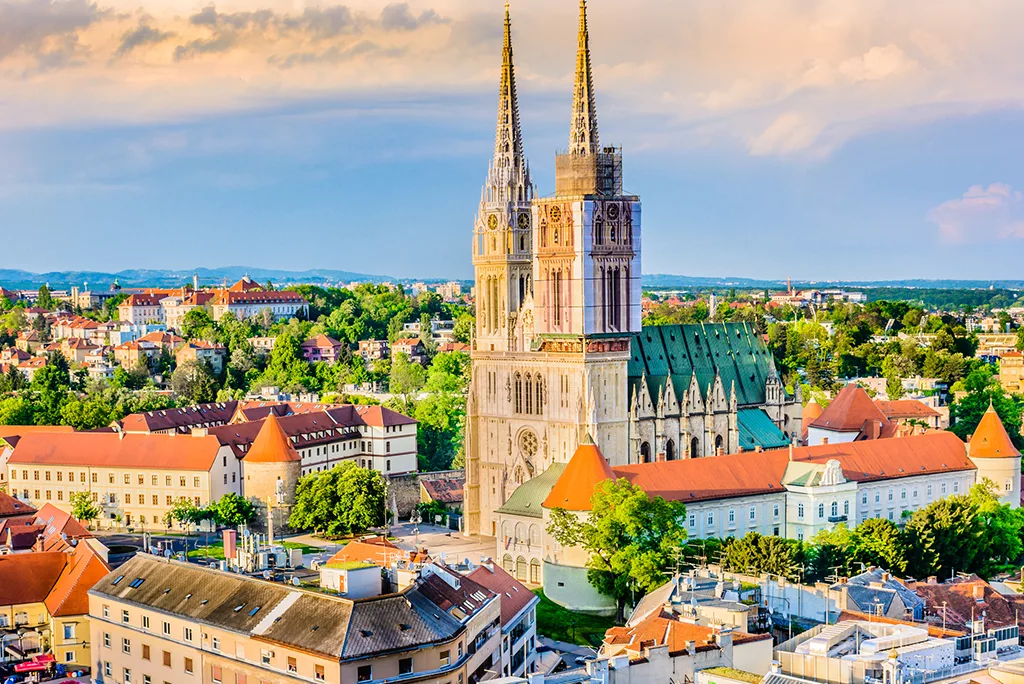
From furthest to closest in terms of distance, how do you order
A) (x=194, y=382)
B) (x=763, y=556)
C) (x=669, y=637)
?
(x=194, y=382) < (x=763, y=556) < (x=669, y=637)

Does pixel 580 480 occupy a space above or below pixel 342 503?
above

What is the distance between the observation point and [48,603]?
59844mm

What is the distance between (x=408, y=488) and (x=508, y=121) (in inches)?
874

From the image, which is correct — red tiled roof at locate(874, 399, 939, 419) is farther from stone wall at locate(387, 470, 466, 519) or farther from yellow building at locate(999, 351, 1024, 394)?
yellow building at locate(999, 351, 1024, 394)

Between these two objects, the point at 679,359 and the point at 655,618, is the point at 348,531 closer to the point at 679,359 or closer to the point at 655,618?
the point at 679,359

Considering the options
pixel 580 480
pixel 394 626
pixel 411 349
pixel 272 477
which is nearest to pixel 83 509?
pixel 272 477

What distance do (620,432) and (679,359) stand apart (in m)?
7.81

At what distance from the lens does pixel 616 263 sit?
8725 cm

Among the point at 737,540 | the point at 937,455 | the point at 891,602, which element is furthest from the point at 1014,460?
the point at 891,602

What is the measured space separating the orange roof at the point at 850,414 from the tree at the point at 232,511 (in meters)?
35.1

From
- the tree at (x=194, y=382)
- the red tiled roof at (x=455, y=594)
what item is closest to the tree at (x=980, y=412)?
the tree at (x=194, y=382)

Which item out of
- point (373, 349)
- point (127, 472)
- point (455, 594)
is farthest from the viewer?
point (373, 349)

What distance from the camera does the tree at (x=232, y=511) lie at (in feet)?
297

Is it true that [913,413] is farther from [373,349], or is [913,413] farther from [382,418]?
[373,349]
